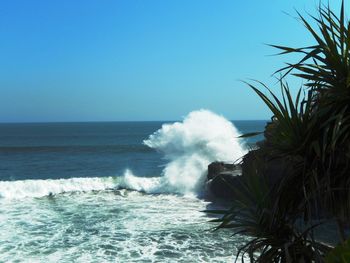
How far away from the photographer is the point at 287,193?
4246 millimetres

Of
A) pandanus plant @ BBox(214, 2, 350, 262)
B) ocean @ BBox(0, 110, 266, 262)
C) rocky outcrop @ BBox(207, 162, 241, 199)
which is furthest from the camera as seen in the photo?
rocky outcrop @ BBox(207, 162, 241, 199)

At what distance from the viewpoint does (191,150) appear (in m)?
28.5

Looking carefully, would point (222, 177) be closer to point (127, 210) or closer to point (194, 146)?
point (127, 210)

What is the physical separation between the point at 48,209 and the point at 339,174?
14.6 m

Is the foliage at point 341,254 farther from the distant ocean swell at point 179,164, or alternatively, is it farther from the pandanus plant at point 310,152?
the distant ocean swell at point 179,164

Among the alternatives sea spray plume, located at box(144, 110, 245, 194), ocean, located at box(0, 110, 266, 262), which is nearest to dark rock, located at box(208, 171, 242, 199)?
ocean, located at box(0, 110, 266, 262)

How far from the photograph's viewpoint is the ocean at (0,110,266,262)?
1081cm

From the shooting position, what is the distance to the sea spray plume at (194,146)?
24.2m

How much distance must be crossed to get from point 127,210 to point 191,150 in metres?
12.2

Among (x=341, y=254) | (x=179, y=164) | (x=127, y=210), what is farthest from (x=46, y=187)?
(x=341, y=254)

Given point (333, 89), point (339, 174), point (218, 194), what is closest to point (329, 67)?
point (333, 89)

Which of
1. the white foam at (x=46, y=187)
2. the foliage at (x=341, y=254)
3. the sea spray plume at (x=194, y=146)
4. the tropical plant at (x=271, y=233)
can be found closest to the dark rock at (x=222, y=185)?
the sea spray plume at (x=194, y=146)

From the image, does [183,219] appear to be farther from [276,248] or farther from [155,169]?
[155,169]

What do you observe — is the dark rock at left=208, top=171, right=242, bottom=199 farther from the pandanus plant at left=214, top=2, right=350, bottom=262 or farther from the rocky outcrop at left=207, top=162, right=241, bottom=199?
the pandanus plant at left=214, top=2, right=350, bottom=262
